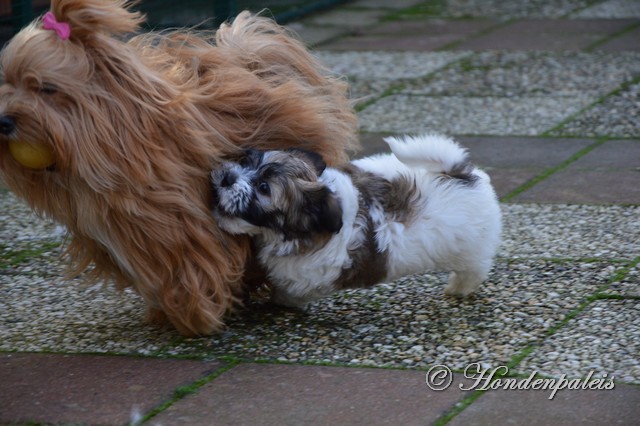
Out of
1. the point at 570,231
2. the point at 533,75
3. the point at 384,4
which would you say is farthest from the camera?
the point at 384,4

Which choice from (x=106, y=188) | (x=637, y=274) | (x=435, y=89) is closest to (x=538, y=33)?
(x=435, y=89)

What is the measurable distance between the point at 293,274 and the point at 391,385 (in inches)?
25.0

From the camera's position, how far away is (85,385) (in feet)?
12.2

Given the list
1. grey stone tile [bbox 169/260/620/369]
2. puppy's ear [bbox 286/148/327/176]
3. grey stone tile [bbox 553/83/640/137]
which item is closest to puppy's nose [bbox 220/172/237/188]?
puppy's ear [bbox 286/148/327/176]

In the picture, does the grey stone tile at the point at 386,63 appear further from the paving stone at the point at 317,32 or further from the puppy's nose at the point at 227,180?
the puppy's nose at the point at 227,180

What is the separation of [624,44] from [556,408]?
6982mm

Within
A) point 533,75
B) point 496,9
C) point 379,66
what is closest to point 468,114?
point 533,75

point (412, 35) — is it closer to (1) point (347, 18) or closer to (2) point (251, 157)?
(1) point (347, 18)

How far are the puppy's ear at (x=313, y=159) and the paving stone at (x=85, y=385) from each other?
0.82 m

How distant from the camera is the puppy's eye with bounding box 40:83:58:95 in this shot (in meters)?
3.59

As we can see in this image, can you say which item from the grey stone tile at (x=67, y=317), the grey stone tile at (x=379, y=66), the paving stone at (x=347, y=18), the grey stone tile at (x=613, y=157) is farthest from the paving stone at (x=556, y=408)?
the paving stone at (x=347, y=18)

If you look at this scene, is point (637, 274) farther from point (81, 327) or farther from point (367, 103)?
point (367, 103)

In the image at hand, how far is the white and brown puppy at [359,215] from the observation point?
388 cm

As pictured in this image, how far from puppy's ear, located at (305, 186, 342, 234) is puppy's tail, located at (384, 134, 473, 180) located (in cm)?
42
